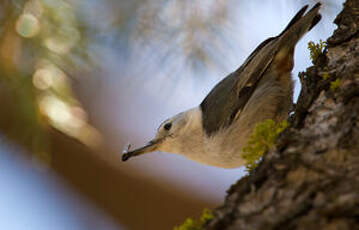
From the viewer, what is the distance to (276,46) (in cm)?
184

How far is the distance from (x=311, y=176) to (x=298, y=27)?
1.22 metres

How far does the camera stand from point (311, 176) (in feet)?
2.26

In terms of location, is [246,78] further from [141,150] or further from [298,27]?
[141,150]

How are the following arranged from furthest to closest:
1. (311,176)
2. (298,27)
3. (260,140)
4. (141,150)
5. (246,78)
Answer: (141,150) < (246,78) < (298,27) < (260,140) < (311,176)

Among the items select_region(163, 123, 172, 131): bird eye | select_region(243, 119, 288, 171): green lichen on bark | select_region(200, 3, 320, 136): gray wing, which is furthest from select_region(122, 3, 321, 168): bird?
select_region(243, 119, 288, 171): green lichen on bark

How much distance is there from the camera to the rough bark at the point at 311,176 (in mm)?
616

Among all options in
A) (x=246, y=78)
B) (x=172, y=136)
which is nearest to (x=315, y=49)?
(x=246, y=78)

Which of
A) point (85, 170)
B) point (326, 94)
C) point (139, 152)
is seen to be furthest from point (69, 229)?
point (326, 94)

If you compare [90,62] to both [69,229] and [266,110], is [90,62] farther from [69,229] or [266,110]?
[69,229]

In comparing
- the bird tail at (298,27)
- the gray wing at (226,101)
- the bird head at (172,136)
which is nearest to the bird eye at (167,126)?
the bird head at (172,136)

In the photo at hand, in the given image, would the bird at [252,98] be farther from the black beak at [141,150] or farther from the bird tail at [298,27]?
the black beak at [141,150]

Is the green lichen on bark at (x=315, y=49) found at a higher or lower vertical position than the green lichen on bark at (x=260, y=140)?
higher

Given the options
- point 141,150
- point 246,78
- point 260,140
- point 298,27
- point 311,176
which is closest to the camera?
point 311,176

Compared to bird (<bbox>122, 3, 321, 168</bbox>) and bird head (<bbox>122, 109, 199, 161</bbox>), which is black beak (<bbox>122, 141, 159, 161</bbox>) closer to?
Result: bird head (<bbox>122, 109, 199, 161</bbox>)
